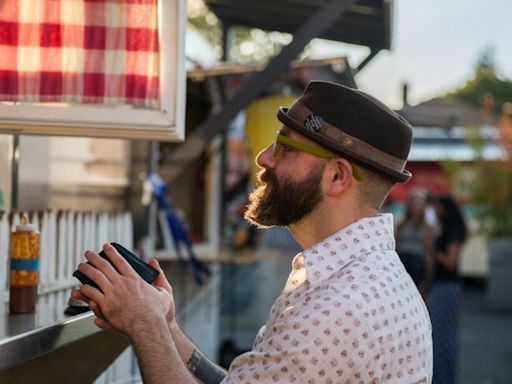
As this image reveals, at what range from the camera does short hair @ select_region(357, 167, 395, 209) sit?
7.70 ft

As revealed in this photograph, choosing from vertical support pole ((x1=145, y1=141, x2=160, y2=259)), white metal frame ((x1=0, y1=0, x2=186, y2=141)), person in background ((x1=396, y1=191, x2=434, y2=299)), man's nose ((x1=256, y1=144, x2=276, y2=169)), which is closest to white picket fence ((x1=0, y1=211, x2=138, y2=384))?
white metal frame ((x1=0, y1=0, x2=186, y2=141))

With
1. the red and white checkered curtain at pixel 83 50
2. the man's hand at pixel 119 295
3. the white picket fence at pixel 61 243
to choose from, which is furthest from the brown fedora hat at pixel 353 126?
the white picket fence at pixel 61 243

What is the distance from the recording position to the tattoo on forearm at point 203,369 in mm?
2578

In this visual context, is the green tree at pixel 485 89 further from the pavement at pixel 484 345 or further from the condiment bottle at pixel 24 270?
the condiment bottle at pixel 24 270

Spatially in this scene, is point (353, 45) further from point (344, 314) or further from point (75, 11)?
point (344, 314)

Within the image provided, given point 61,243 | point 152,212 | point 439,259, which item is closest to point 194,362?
point 61,243

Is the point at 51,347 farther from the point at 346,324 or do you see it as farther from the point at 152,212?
the point at 152,212

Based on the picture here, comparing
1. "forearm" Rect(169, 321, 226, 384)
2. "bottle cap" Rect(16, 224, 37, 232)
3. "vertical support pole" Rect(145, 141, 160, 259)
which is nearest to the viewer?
"forearm" Rect(169, 321, 226, 384)

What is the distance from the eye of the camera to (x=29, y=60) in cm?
285

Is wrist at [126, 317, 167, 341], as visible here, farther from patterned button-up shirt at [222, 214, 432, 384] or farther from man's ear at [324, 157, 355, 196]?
man's ear at [324, 157, 355, 196]

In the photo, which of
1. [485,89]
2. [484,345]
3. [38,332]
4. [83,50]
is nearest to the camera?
[38,332]

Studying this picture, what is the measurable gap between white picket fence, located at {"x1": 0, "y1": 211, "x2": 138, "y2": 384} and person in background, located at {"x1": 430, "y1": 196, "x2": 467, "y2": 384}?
4858 mm

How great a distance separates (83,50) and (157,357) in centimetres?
111

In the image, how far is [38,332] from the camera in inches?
89.1
